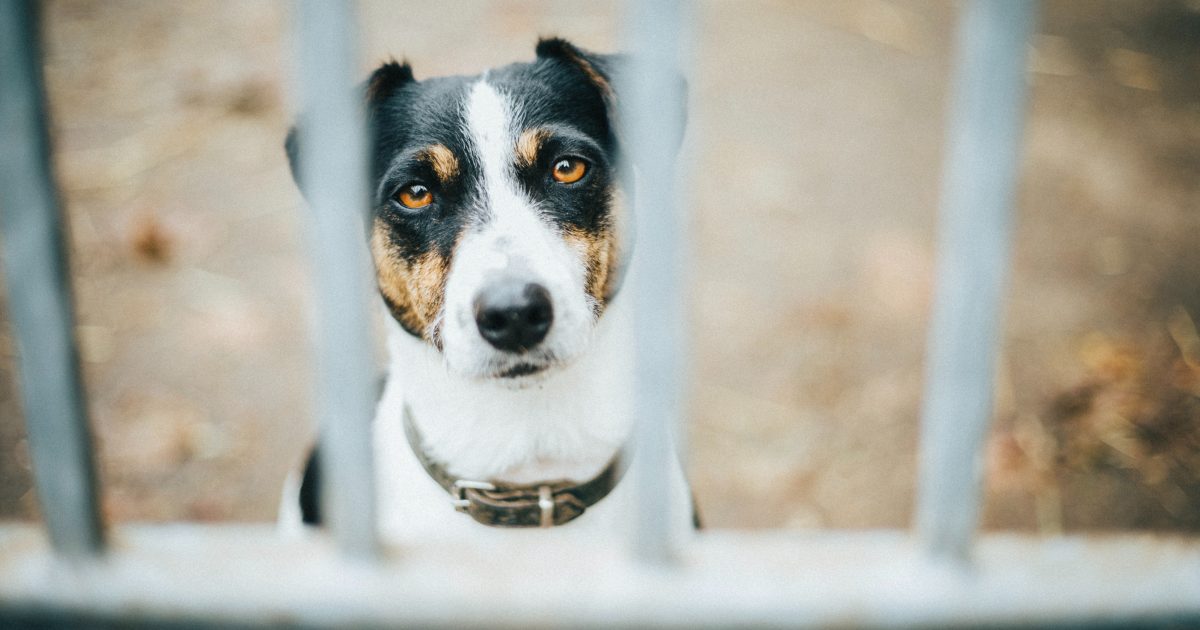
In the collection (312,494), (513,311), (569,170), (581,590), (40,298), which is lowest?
(312,494)

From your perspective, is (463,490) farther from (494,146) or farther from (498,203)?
(494,146)

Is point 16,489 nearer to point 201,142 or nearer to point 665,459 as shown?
point 201,142

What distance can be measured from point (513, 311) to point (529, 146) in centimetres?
50

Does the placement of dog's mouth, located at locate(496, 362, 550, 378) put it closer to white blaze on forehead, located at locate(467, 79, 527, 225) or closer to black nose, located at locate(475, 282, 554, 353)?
black nose, located at locate(475, 282, 554, 353)

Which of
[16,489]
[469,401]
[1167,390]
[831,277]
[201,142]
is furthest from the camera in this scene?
[201,142]

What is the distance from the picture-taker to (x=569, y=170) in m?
1.96

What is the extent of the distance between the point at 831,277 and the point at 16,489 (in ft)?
11.0

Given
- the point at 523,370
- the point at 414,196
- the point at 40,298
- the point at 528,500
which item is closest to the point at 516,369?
the point at 523,370

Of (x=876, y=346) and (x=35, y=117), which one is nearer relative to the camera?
(x=35, y=117)

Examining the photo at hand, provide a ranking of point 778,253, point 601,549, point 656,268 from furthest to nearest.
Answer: point 778,253 < point 601,549 < point 656,268

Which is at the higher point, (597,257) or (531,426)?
(597,257)

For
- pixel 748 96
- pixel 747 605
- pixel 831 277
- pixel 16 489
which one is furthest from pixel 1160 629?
pixel 748 96

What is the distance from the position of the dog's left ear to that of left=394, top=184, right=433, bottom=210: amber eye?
1.65 ft

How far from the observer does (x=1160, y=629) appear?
95 cm
